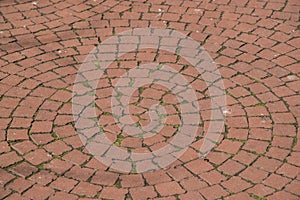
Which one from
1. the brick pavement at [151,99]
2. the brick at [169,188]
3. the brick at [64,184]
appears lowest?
the brick at [64,184]

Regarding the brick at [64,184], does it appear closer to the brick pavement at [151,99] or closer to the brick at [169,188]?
the brick pavement at [151,99]

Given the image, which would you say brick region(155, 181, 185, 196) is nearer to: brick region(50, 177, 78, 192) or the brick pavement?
the brick pavement

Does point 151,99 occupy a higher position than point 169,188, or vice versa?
point 151,99

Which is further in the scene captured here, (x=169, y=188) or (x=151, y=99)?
(x=151, y=99)

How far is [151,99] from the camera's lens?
6.82 m

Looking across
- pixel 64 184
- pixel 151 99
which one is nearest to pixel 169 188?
pixel 64 184

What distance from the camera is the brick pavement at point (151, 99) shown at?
5.62 metres

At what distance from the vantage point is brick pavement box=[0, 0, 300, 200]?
5.62 meters

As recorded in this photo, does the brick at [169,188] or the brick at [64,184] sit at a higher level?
the brick at [169,188]

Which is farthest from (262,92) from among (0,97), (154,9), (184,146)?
(0,97)

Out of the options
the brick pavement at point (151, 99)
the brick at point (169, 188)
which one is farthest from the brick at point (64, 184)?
the brick at point (169, 188)

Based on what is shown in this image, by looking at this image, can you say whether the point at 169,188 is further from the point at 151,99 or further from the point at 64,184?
the point at 151,99

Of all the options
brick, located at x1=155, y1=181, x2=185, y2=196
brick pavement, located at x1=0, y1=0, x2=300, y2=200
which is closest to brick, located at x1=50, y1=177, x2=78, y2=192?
brick pavement, located at x1=0, y1=0, x2=300, y2=200

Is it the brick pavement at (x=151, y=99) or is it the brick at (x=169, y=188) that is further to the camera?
the brick pavement at (x=151, y=99)
